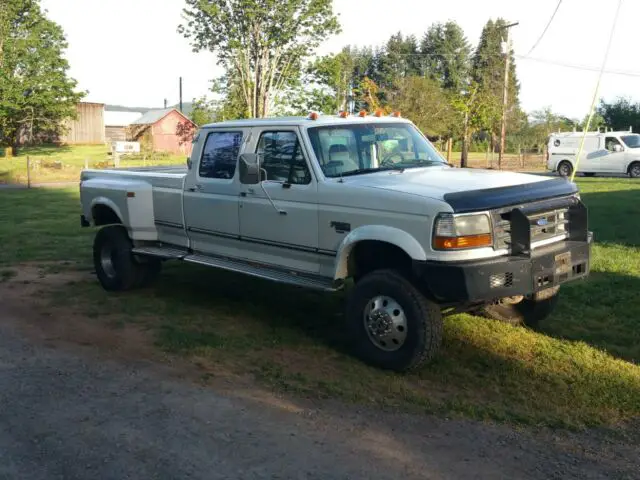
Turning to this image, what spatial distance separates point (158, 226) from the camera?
808 centimetres

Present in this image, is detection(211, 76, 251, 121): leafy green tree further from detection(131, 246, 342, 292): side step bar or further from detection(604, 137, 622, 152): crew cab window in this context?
detection(131, 246, 342, 292): side step bar

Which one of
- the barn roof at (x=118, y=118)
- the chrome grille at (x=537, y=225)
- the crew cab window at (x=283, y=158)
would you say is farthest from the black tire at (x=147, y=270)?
the barn roof at (x=118, y=118)

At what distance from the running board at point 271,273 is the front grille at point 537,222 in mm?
1443

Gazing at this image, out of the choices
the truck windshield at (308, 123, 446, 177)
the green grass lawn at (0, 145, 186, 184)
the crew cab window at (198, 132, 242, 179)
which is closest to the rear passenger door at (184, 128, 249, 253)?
the crew cab window at (198, 132, 242, 179)

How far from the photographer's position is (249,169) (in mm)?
6414

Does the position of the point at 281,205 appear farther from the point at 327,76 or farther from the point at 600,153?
the point at 327,76

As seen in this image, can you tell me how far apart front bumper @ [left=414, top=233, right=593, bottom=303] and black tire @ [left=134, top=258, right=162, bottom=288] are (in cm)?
400

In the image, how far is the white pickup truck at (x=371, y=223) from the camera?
17.2ft

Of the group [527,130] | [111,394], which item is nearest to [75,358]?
[111,394]

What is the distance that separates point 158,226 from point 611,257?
6.07 metres

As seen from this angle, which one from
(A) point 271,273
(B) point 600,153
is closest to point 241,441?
(A) point 271,273

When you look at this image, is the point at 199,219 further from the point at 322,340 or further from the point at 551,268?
the point at 551,268

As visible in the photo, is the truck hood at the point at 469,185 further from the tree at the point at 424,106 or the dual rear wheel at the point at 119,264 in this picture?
the tree at the point at 424,106

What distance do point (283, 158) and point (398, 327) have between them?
6.59 ft
